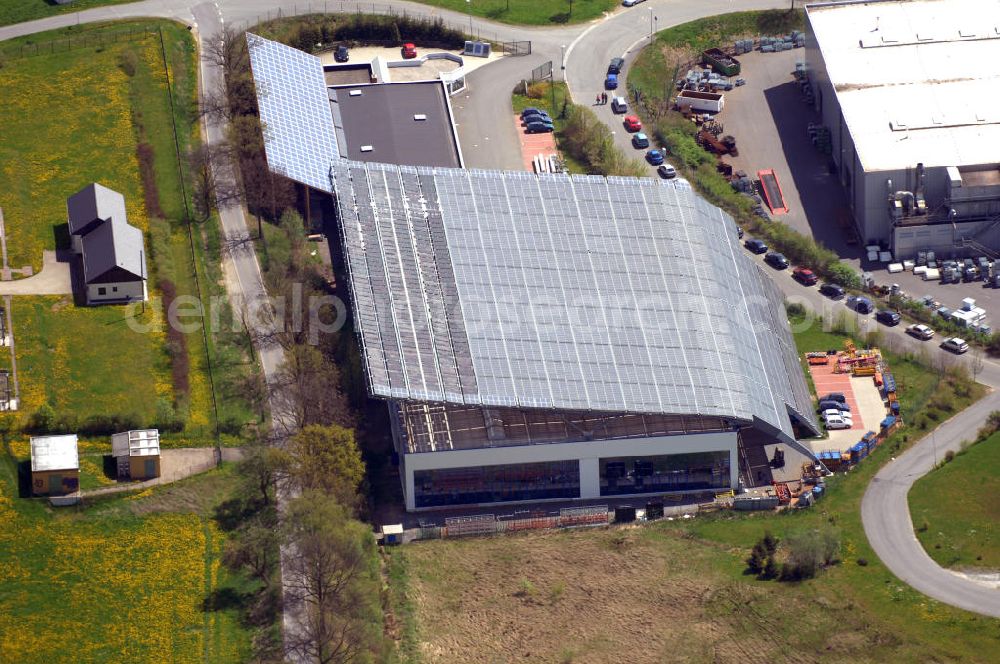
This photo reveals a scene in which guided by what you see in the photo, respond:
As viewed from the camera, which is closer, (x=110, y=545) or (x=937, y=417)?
(x=110, y=545)

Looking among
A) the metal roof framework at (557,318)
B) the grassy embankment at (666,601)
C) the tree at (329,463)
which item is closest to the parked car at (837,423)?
the metal roof framework at (557,318)

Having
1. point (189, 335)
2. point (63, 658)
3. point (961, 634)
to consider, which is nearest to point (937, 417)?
point (961, 634)

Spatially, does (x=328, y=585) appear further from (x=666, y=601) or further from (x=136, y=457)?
(x=666, y=601)

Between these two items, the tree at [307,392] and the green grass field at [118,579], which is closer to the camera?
the green grass field at [118,579]

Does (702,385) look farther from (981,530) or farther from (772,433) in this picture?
(981,530)

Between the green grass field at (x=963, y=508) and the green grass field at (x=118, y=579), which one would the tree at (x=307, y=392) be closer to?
the green grass field at (x=118, y=579)

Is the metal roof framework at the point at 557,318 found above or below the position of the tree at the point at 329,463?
above

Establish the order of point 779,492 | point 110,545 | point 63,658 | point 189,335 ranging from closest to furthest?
point 63,658
point 110,545
point 779,492
point 189,335
